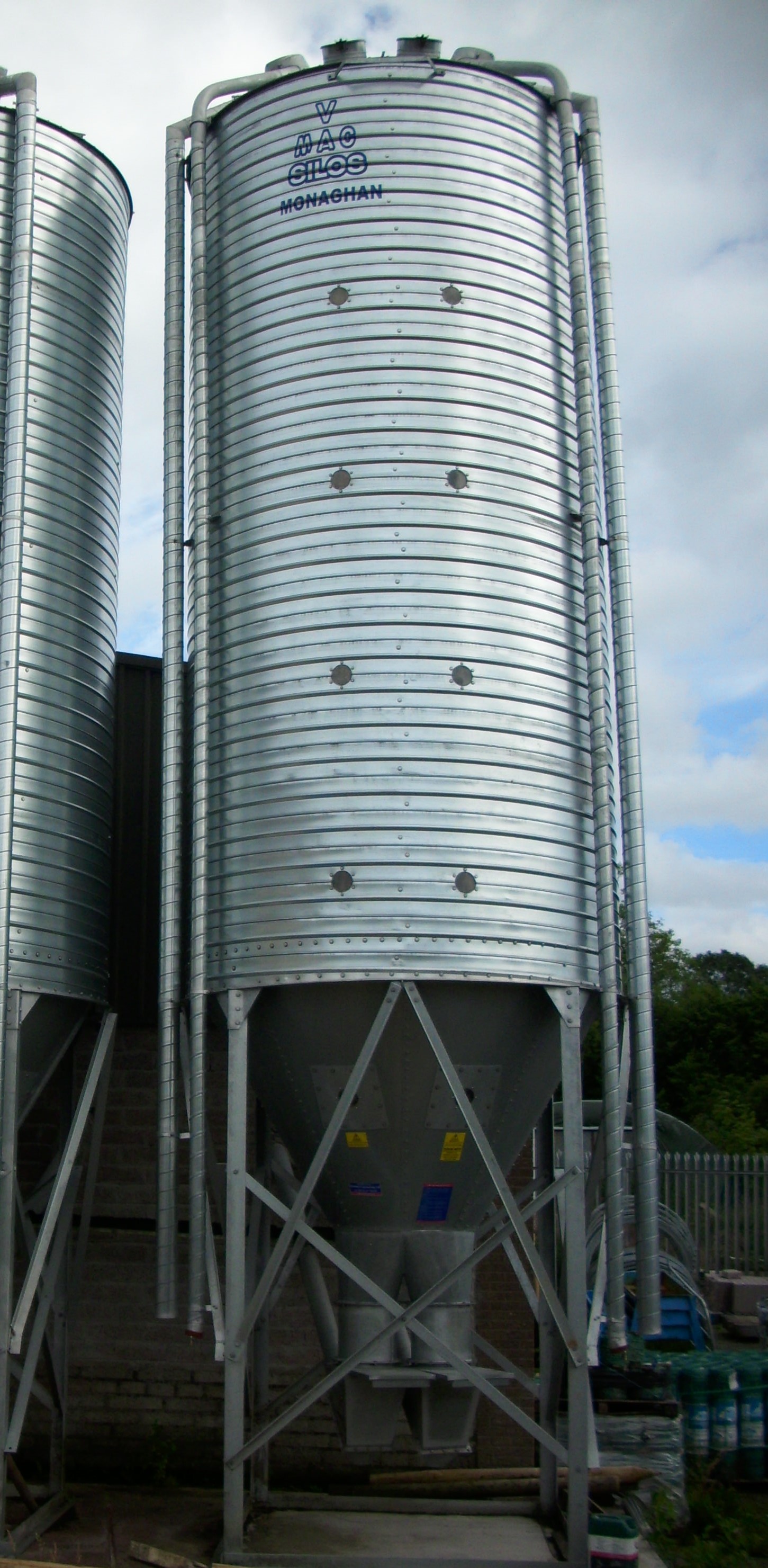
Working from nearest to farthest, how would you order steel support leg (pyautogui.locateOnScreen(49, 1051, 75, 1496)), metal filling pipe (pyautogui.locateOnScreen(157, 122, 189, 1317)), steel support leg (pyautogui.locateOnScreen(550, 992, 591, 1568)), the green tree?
steel support leg (pyautogui.locateOnScreen(550, 992, 591, 1568))
metal filling pipe (pyautogui.locateOnScreen(157, 122, 189, 1317))
steel support leg (pyautogui.locateOnScreen(49, 1051, 75, 1496))
the green tree

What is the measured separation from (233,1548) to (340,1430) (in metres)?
1.01

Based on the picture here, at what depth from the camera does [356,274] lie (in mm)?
8164

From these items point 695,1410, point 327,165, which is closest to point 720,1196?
point 695,1410

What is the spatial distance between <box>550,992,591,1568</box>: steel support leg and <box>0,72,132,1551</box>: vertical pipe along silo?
3051mm

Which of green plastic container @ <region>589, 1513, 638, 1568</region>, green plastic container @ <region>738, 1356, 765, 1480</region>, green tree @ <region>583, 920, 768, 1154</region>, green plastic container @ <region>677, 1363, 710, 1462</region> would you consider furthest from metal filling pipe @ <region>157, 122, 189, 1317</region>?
green tree @ <region>583, 920, 768, 1154</region>

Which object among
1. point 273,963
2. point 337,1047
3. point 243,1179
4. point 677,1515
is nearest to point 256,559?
point 273,963

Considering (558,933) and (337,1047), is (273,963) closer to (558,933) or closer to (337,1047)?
(337,1047)

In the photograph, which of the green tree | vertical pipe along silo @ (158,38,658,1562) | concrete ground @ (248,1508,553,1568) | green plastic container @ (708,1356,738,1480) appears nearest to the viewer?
vertical pipe along silo @ (158,38,658,1562)

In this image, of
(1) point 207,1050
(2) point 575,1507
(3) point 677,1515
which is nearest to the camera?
(2) point 575,1507

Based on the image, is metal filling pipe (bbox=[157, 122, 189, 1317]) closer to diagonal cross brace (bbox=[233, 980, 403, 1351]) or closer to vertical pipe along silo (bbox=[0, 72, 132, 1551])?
vertical pipe along silo (bbox=[0, 72, 132, 1551])

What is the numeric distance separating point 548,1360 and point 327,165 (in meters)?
7.69

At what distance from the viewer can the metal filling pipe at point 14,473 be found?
785 cm

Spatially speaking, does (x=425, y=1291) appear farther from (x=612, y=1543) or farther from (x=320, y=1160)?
(x=612, y=1543)

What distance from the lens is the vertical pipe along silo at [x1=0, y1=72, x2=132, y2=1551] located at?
7.95m
